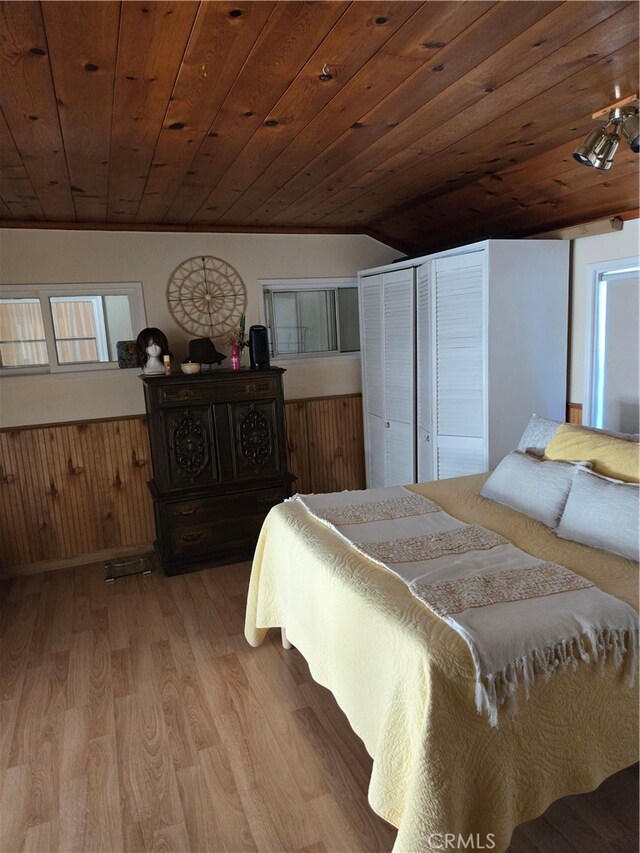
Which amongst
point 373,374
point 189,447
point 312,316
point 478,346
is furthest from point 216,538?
point 478,346

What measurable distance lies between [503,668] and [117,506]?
3180 mm

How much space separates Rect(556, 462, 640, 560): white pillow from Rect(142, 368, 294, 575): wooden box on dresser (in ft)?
6.94

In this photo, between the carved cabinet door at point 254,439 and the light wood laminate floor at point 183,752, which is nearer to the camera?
the light wood laminate floor at point 183,752

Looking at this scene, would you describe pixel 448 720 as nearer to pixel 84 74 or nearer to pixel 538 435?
pixel 538 435

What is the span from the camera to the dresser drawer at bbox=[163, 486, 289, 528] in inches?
144

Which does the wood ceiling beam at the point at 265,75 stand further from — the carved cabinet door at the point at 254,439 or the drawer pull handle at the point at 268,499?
the drawer pull handle at the point at 268,499

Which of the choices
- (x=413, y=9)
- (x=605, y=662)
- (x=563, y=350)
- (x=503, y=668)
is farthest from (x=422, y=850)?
(x=563, y=350)

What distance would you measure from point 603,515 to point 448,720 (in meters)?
1.05

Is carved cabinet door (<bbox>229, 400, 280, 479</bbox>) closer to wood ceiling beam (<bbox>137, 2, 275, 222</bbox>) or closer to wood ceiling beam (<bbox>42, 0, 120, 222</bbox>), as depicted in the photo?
wood ceiling beam (<bbox>137, 2, 275, 222</bbox>)

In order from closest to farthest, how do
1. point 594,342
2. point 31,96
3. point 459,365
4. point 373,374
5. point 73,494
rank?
point 31,96 < point 594,342 < point 459,365 < point 73,494 < point 373,374

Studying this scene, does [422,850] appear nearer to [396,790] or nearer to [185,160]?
[396,790]

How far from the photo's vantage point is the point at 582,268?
3236 mm

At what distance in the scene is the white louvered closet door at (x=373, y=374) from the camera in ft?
13.7

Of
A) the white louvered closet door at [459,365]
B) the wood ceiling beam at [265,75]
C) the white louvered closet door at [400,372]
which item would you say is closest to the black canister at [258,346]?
the white louvered closet door at [400,372]
